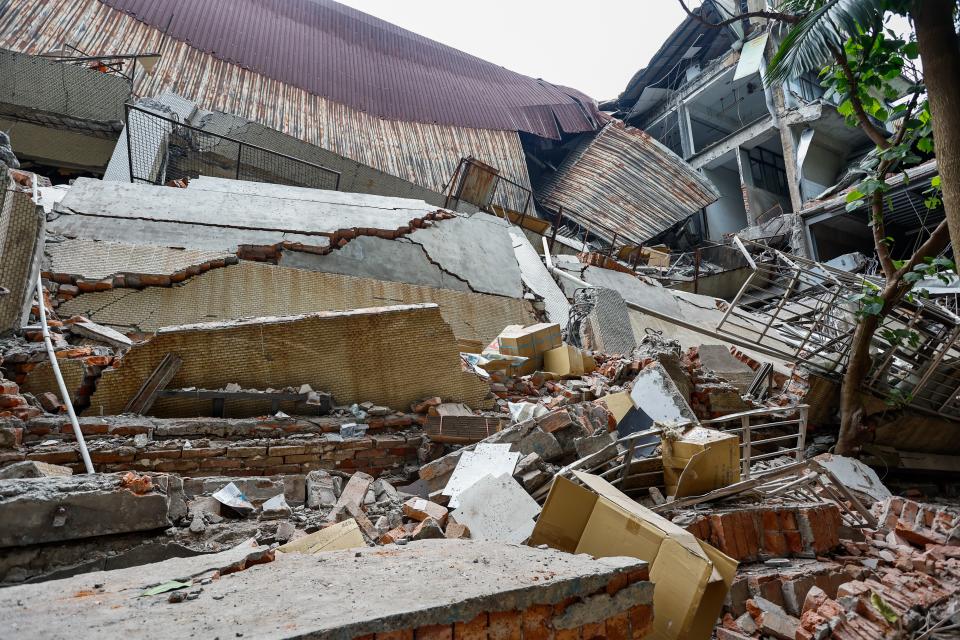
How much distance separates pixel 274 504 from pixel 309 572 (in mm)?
1515

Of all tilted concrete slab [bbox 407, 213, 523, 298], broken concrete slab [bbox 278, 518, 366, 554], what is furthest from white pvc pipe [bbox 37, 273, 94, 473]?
tilted concrete slab [bbox 407, 213, 523, 298]

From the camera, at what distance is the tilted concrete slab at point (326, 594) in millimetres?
1464

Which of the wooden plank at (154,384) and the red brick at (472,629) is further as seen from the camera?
the wooden plank at (154,384)

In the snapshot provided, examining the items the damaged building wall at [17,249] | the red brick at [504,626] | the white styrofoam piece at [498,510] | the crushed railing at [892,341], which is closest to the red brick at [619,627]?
the red brick at [504,626]

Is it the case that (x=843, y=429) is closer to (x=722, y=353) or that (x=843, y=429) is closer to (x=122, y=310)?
(x=722, y=353)

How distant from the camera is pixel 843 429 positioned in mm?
6516

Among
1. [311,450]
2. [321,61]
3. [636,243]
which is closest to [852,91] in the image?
[311,450]

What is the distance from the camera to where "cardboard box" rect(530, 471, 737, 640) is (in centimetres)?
244

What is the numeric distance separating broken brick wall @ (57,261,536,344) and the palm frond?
12.9 feet

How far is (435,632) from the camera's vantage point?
1581 millimetres

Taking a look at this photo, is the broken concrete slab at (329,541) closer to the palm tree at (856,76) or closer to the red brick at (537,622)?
the red brick at (537,622)

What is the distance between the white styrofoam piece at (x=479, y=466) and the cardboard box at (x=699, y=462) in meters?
1.02

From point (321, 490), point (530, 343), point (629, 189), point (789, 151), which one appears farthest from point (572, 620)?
point (789, 151)

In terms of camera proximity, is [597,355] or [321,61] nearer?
[597,355]
